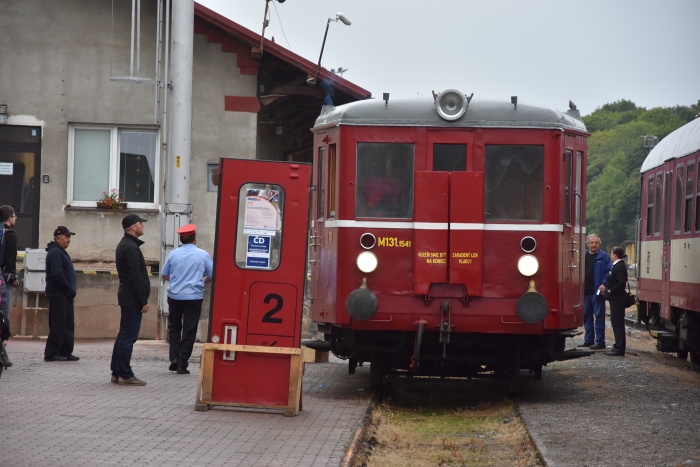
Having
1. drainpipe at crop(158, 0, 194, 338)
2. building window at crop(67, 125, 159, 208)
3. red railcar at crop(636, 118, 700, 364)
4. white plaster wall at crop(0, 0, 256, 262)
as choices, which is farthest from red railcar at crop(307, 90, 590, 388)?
building window at crop(67, 125, 159, 208)

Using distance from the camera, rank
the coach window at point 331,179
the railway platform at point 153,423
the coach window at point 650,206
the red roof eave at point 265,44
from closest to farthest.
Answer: the railway platform at point 153,423 < the coach window at point 331,179 < the coach window at point 650,206 < the red roof eave at point 265,44

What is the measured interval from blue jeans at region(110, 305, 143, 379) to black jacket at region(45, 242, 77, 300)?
2.72 metres

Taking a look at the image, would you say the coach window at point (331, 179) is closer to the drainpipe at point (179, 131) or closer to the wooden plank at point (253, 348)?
the wooden plank at point (253, 348)

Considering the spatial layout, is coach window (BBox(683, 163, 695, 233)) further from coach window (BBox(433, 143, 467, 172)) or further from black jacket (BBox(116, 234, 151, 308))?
black jacket (BBox(116, 234, 151, 308))

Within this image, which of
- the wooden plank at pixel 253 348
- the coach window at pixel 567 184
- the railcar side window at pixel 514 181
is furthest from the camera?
the coach window at pixel 567 184

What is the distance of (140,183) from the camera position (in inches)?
888

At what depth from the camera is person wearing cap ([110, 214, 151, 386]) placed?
13.7 m

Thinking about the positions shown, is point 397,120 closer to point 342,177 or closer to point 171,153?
point 342,177

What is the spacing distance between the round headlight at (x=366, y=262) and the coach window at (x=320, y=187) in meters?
1.11

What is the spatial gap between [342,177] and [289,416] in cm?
277

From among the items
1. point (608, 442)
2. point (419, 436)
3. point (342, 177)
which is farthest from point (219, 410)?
point (608, 442)

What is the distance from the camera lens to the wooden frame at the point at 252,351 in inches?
457

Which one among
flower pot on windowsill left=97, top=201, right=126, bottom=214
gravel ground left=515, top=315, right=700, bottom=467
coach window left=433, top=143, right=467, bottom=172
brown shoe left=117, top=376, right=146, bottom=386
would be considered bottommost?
gravel ground left=515, top=315, right=700, bottom=467

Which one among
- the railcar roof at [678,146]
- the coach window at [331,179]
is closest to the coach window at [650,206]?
the railcar roof at [678,146]
